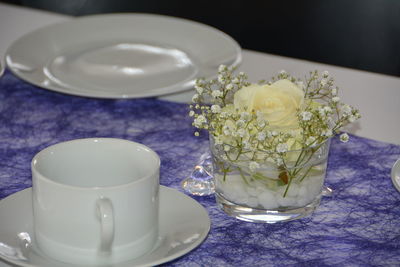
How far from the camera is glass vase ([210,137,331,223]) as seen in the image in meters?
0.84

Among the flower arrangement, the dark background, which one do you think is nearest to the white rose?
the flower arrangement

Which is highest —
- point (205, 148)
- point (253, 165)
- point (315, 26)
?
point (253, 165)

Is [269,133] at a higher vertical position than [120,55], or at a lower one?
higher

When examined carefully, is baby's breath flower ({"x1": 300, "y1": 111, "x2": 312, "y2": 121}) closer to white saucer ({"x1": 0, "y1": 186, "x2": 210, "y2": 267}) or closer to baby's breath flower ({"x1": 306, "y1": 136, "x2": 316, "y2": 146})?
baby's breath flower ({"x1": 306, "y1": 136, "x2": 316, "y2": 146})

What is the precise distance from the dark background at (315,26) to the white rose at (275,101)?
1581 mm

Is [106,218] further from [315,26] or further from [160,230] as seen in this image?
[315,26]

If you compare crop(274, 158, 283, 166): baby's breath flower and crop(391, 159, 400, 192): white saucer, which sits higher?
crop(274, 158, 283, 166): baby's breath flower

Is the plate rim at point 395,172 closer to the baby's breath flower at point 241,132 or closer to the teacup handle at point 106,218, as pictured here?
the baby's breath flower at point 241,132

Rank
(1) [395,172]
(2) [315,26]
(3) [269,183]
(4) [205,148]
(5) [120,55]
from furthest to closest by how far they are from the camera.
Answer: (2) [315,26]
(5) [120,55]
(4) [205,148]
(1) [395,172]
(3) [269,183]

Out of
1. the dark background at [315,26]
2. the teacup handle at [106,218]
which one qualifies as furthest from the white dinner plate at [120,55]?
the dark background at [315,26]

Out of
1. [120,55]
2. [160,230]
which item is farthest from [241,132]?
[120,55]

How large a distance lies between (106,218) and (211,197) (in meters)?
0.24

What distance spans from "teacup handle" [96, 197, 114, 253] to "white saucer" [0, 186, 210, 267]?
36 mm

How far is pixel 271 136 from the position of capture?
2.65ft
